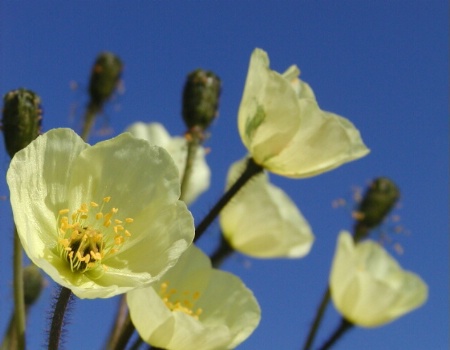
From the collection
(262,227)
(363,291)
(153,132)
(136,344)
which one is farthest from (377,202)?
(136,344)

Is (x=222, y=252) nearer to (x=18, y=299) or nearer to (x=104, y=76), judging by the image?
(x=104, y=76)

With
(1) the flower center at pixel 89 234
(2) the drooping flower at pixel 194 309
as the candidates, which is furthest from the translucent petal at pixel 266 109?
(1) the flower center at pixel 89 234

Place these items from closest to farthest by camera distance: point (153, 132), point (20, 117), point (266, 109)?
point (20, 117) < point (266, 109) < point (153, 132)

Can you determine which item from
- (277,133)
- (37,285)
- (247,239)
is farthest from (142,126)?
(277,133)

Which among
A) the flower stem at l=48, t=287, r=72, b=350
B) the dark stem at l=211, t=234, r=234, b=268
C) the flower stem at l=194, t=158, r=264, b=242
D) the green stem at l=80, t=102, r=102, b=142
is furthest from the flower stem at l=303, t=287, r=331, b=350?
the flower stem at l=48, t=287, r=72, b=350

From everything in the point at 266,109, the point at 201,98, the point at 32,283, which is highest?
the point at 266,109

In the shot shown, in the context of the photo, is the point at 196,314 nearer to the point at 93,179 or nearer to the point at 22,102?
the point at 93,179
